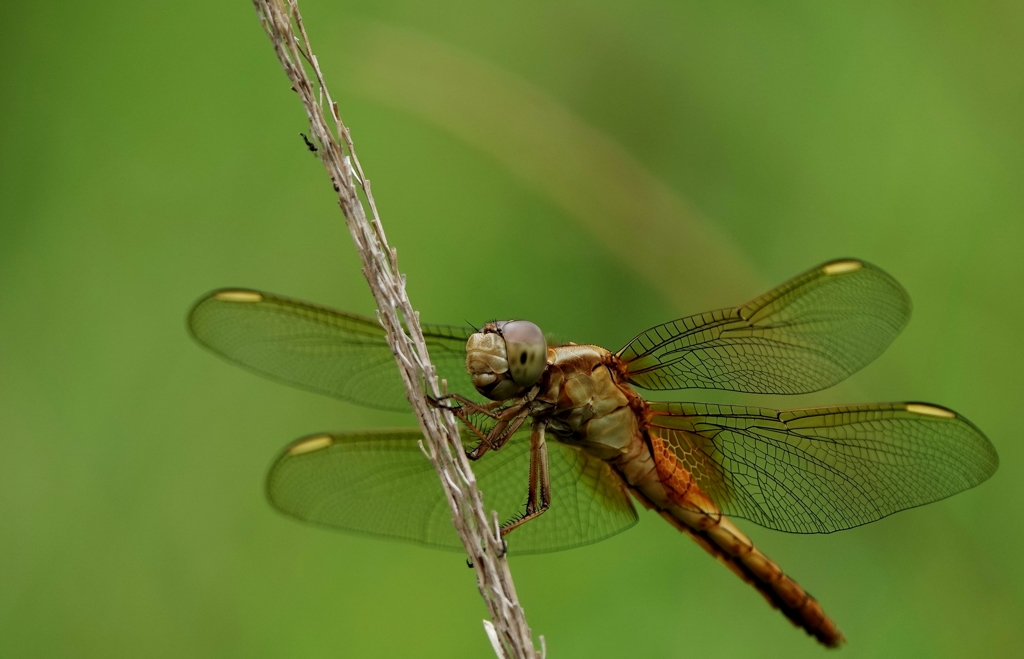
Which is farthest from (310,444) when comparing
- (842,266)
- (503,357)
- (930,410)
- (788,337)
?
(930,410)

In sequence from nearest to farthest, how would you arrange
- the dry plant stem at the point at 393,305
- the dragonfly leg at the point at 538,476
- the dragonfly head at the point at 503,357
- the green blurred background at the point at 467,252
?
the dry plant stem at the point at 393,305 < the dragonfly head at the point at 503,357 < the dragonfly leg at the point at 538,476 < the green blurred background at the point at 467,252

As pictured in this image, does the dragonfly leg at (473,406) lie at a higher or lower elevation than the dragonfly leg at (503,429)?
higher

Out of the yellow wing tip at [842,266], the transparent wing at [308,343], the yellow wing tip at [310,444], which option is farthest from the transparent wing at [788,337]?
the yellow wing tip at [310,444]

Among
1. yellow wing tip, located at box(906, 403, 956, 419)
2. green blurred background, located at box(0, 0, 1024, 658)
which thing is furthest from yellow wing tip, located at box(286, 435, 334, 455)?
yellow wing tip, located at box(906, 403, 956, 419)

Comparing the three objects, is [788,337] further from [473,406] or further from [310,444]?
[310,444]

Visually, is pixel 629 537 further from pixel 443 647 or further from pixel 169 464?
pixel 169 464

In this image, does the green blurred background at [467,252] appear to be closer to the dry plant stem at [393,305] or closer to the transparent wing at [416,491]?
the transparent wing at [416,491]
